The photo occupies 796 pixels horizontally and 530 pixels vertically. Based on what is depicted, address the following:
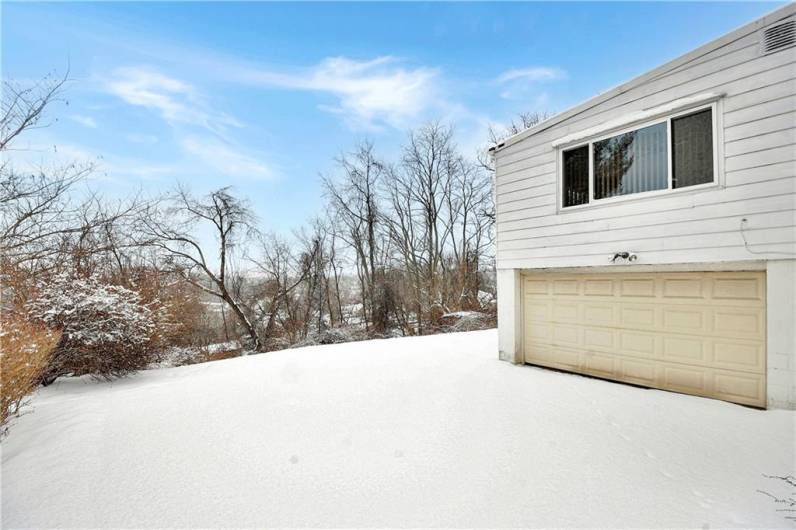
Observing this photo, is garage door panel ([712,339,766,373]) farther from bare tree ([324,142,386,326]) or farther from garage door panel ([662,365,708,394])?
bare tree ([324,142,386,326])

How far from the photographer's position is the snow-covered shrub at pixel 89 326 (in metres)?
5.45

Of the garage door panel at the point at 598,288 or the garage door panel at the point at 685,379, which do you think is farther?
the garage door panel at the point at 598,288

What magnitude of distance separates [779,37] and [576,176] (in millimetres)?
2394

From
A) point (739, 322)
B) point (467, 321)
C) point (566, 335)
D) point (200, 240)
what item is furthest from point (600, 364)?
point (200, 240)

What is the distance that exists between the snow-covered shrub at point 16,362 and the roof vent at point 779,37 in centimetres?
847

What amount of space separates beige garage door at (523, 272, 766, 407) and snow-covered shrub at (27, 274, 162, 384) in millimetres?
6867


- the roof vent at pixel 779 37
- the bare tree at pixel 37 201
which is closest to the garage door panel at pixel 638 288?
the roof vent at pixel 779 37

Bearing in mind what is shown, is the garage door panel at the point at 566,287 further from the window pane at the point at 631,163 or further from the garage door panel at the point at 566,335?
the window pane at the point at 631,163

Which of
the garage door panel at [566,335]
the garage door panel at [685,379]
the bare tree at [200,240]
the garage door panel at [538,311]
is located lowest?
the garage door panel at [685,379]

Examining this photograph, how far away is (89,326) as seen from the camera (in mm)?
5598

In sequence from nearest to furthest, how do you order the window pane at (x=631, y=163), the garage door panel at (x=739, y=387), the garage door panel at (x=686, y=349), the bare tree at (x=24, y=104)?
1. the garage door panel at (x=739, y=387)
2. the garage door panel at (x=686, y=349)
3. the window pane at (x=631, y=163)
4. the bare tree at (x=24, y=104)

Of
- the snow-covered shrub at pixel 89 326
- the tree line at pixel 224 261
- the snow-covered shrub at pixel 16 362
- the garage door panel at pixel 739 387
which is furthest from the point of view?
the tree line at pixel 224 261

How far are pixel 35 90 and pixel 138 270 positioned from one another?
4.35 metres

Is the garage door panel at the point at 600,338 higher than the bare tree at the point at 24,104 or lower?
lower
